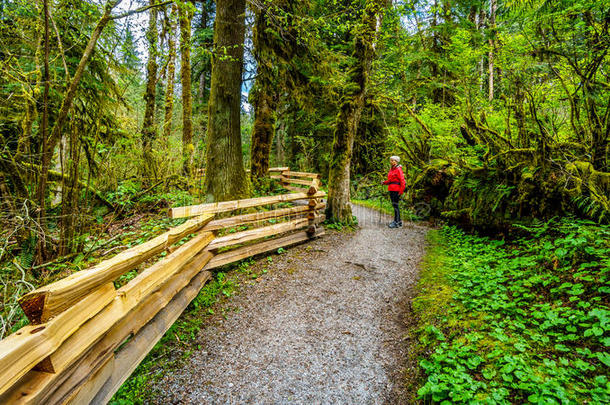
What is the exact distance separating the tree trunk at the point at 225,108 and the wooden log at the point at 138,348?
3428mm

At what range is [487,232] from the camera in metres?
6.99

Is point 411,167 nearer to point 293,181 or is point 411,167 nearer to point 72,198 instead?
point 293,181

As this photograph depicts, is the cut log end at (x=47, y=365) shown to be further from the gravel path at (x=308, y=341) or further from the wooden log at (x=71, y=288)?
the gravel path at (x=308, y=341)

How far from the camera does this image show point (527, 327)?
3.25 meters

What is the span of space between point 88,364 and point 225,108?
19.6ft

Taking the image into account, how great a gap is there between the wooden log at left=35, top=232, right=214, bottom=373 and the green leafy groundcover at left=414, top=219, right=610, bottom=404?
2871 millimetres

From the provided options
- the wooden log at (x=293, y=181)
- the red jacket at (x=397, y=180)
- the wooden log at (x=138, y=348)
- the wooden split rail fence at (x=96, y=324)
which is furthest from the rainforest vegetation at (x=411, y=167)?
the wooden log at (x=293, y=181)

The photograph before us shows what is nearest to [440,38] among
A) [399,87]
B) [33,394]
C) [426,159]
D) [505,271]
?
[399,87]

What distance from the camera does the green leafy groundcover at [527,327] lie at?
2438 millimetres

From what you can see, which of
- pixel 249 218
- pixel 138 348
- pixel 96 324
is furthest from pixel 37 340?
pixel 249 218

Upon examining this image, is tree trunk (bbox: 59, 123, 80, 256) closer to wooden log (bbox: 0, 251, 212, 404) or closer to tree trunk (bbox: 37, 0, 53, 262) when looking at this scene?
tree trunk (bbox: 37, 0, 53, 262)

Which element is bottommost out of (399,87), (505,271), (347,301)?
(347,301)

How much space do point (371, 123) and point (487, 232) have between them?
11.1 m

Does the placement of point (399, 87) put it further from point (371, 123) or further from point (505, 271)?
point (505, 271)
